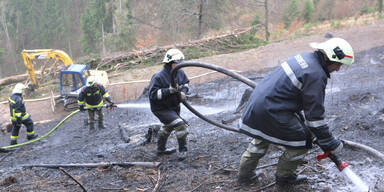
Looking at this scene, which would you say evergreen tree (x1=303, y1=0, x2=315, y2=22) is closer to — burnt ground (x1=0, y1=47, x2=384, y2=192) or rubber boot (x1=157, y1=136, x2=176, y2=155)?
burnt ground (x1=0, y1=47, x2=384, y2=192)

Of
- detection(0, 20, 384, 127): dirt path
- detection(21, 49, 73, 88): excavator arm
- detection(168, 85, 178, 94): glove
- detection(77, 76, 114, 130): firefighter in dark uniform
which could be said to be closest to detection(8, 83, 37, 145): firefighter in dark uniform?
detection(77, 76, 114, 130): firefighter in dark uniform

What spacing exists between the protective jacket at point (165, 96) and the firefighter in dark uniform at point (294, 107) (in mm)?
1638

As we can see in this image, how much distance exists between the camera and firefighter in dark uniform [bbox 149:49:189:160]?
15.1ft

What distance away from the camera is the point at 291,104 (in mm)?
3010

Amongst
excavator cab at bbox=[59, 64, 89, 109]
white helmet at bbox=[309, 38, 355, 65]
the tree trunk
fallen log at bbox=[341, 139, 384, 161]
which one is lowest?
the tree trunk

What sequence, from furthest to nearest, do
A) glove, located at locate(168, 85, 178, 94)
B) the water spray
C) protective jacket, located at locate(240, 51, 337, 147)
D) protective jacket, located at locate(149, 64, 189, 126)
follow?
1. protective jacket, located at locate(149, 64, 189, 126)
2. glove, located at locate(168, 85, 178, 94)
3. the water spray
4. protective jacket, located at locate(240, 51, 337, 147)

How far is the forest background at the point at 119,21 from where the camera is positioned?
31656mm

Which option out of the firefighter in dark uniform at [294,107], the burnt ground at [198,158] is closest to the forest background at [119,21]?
the burnt ground at [198,158]

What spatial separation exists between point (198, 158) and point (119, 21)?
95.0ft

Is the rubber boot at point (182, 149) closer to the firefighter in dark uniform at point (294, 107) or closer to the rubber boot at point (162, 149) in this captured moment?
the rubber boot at point (162, 149)

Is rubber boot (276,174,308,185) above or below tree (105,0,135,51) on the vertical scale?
below

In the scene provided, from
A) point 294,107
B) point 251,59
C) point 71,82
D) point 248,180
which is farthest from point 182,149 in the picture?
point 251,59

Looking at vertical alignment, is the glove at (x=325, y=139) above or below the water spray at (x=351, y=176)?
above

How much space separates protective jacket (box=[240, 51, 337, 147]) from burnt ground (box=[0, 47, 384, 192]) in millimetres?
739
